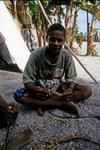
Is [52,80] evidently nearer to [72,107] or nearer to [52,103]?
[52,103]

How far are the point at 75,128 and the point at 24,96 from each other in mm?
751

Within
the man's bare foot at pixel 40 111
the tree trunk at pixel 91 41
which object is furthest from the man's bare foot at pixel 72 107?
the tree trunk at pixel 91 41

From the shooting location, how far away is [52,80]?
411cm

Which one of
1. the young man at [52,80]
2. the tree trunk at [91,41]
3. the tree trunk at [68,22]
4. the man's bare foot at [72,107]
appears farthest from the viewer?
the tree trunk at [91,41]

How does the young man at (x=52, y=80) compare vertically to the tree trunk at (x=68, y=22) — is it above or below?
above

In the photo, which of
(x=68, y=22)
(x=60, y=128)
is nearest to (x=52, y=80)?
(x=60, y=128)

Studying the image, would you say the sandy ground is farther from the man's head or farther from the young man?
the man's head

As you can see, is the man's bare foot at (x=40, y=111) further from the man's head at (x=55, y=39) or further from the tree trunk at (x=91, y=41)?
the tree trunk at (x=91, y=41)

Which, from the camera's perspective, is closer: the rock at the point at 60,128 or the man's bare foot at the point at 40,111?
the rock at the point at 60,128

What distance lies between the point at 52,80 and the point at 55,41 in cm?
49

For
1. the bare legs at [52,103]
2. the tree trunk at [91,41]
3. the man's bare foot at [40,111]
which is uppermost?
the bare legs at [52,103]

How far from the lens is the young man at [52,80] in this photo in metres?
3.88

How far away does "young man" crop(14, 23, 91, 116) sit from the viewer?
388cm

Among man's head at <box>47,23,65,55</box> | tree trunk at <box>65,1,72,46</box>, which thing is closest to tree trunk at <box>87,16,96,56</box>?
tree trunk at <box>65,1,72,46</box>
